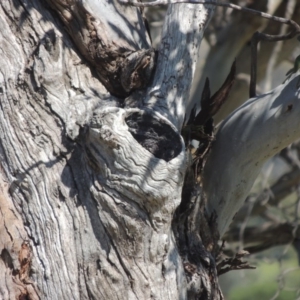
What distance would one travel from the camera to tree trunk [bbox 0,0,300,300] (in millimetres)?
2170

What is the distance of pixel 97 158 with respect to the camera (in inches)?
86.3

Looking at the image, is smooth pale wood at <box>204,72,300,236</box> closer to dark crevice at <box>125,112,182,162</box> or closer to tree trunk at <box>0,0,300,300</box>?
tree trunk at <box>0,0,300,300</box>

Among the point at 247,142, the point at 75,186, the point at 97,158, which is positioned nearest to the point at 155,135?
the point at 97,158

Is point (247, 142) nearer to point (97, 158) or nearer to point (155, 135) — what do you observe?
point (155, 135)

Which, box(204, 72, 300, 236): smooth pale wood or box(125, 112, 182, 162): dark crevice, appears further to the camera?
box(204, 72, 300, 236): smooth pale wood

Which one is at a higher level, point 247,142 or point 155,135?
point 247,142

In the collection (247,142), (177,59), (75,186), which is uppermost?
(177,59)

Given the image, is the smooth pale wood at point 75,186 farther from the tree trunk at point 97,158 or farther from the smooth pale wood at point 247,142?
the smooth pale wood at point 247,142

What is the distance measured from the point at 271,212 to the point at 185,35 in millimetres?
3535

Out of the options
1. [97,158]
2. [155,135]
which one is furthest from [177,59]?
[97,158]

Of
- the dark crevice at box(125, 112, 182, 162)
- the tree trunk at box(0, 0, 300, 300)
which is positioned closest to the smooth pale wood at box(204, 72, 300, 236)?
the tree trunk at box(0, 0, 300, 300)

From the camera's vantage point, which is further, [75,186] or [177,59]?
[177,59]

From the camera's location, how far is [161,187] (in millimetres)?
2139

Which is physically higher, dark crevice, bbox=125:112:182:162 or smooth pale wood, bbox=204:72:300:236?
smooth pale wood, bbox=204:72:300:236
